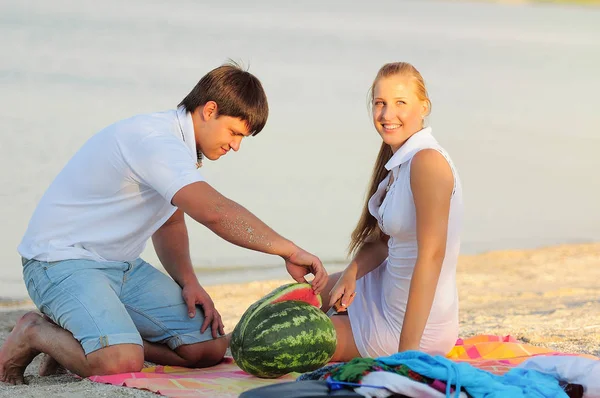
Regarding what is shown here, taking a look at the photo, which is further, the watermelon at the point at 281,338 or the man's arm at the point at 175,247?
the man's arm at the point at 175,247

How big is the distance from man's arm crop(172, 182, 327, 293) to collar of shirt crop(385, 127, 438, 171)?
2.65 ft

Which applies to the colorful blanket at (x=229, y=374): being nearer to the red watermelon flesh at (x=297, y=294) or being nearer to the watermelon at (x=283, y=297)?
the watermelon at (x=283, y=297)

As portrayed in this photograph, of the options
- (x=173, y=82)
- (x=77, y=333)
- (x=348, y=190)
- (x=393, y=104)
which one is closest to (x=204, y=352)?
(x=77, y=333)

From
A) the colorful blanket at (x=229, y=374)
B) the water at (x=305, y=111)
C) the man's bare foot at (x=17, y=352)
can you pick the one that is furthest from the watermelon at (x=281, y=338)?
the water at (x=305, y=111)

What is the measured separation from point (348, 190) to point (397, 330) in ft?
20.3

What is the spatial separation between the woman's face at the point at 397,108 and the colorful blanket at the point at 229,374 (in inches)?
56.7

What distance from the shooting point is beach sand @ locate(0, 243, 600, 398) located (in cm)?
579

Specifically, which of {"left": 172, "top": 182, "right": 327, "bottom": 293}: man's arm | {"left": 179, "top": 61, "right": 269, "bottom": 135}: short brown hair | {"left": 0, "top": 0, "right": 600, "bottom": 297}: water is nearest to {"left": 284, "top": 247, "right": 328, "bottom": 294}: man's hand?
{"left": 172, "top": 182, "right": 327, "bottom": 293}: man's arm

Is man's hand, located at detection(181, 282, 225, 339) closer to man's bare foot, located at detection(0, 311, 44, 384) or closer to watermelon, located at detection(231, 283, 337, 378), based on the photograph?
watermelon, located at detection(231, 283, 337, 378)

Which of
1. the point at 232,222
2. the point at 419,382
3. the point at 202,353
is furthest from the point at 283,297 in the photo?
the point at 419,382

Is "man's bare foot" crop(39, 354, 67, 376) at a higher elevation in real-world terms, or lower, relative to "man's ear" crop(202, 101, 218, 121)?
lower

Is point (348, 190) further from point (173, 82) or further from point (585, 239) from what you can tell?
point (173, 82)

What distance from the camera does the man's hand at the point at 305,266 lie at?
17.6ft

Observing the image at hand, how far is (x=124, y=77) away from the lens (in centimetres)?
1741
